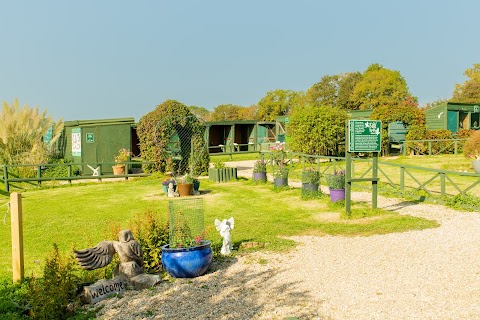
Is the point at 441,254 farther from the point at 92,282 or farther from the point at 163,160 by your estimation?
the point at 163,160

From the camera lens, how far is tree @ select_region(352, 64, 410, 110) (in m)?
58.1

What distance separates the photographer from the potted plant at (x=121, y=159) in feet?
75.7

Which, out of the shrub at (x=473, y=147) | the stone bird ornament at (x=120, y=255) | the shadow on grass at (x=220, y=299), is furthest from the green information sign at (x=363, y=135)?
the shrub at (x=473, y=147)

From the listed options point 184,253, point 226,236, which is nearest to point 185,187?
point 226,236

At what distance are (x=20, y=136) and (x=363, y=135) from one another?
1754 cm

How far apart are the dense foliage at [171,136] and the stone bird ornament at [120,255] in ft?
48.8

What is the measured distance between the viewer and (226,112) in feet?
227

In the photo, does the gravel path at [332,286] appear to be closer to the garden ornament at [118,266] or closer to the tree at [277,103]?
the garden ornament at [118,266]

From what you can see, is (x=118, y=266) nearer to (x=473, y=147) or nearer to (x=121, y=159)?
(x=121, y=159)

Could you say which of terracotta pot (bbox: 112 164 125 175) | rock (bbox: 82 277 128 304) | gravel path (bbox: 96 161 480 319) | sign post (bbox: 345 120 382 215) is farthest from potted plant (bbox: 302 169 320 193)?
terracotta pot (bbox: 112 164 125 175)

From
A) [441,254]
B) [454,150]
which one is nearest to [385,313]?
[441,254]

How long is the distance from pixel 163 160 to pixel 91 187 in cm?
406

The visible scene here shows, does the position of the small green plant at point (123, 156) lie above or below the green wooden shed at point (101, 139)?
below

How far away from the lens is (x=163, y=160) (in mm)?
22375
